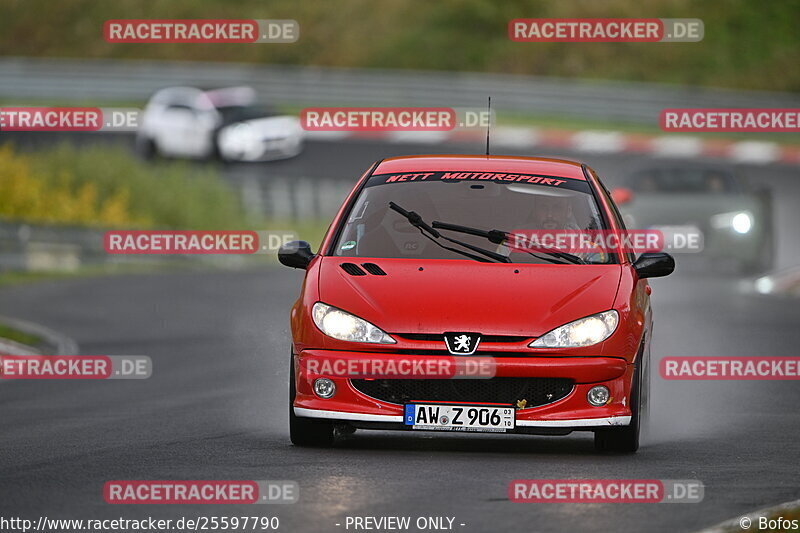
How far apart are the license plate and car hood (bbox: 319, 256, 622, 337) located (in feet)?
1.27

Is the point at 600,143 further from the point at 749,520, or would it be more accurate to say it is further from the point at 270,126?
the point at 749,520

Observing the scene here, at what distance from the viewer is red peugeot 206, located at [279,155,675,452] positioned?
8680mm

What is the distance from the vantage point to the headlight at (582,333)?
874 cm

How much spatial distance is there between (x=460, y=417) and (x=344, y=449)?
2.73 ft

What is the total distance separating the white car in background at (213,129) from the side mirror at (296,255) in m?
28.6

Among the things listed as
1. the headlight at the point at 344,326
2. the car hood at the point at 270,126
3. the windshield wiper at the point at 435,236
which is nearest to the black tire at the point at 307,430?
the headlight at the point at 344,326

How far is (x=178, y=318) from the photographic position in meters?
20.5

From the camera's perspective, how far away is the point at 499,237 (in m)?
9.60
